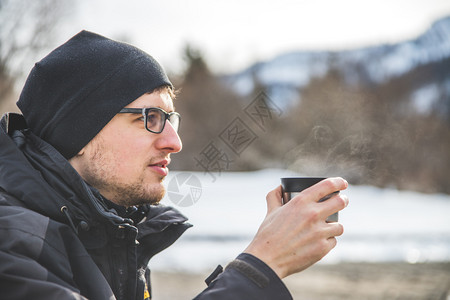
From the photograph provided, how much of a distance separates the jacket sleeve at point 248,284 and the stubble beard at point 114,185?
710 millimetres

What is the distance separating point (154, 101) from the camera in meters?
2.09

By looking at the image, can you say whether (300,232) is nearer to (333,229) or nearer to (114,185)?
(333,229)

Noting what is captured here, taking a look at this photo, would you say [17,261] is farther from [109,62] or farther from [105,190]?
[109,62]

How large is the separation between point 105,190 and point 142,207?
0.29 meters

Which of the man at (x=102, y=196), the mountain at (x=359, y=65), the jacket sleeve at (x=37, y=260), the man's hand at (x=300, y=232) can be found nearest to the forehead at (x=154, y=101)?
the man at (x=102, y=196)

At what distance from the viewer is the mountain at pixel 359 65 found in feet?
59.3

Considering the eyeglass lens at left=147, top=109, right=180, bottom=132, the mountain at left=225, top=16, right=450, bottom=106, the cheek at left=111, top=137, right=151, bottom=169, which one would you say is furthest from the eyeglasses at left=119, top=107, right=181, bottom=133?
the mountain at left=225, top=16, right=450, bottom=106

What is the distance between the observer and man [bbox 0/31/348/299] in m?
1.30

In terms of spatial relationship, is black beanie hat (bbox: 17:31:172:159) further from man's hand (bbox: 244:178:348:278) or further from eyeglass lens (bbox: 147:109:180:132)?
man's hand (bbox: 244:178:348:278)

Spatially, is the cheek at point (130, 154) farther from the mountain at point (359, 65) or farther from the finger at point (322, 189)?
the mountain at point (359, 65)

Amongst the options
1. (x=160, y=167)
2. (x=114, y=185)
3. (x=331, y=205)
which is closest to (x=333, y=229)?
(x=331, y=205)

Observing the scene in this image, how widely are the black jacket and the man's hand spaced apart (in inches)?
2.1

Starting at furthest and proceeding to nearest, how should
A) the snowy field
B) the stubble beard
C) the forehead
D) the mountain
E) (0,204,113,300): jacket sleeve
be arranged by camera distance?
the mountain, the snowy field, the forehead, the stubble beard, (0,204,113,300): jacket sleeve

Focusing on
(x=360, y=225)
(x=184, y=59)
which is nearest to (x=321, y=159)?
(x=360, y=225)
